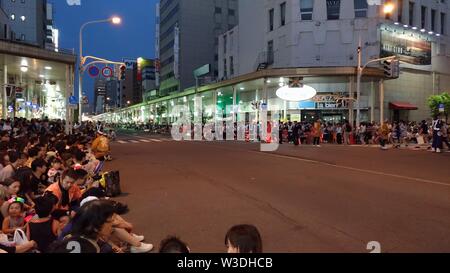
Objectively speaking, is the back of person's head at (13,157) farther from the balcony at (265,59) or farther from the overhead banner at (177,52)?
the overhead banner at (177,52)

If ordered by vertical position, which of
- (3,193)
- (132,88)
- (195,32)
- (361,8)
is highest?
(195,32)

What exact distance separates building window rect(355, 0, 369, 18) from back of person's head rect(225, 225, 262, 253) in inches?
1705

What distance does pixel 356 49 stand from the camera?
1667 inches

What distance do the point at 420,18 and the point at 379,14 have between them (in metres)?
8.08

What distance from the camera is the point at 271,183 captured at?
39.2ft

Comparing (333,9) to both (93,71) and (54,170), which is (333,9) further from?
(54,170)

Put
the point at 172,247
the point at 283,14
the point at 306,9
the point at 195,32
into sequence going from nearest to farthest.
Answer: the point at 172,247 → the point at 306,9 → the point at 283,14 → the point at 195,32

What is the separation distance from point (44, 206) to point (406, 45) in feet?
Result: 151

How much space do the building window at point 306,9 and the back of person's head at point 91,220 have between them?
42.6 metres

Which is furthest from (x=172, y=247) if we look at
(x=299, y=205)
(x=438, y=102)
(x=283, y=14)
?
(x=283, y=14)

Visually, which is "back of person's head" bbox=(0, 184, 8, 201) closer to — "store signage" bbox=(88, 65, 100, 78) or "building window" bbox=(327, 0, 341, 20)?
"store signage" bbox=(88, 65, 100, 78)

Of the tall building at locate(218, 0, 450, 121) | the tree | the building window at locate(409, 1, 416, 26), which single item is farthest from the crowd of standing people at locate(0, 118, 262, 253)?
the building window at locate(409, 1, 416, 26)

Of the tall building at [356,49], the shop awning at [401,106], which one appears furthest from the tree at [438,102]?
the tall building at [356,49]

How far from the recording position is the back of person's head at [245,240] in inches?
117
